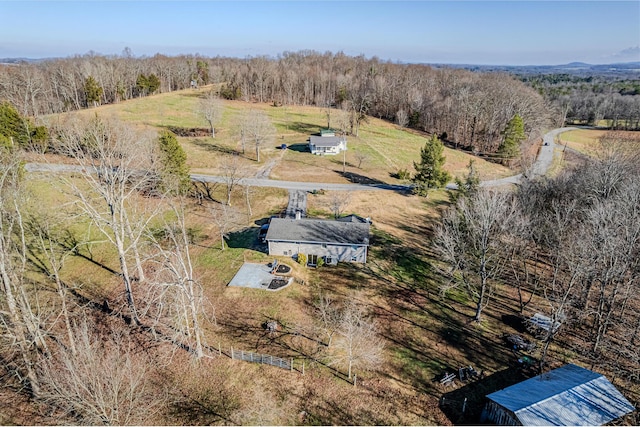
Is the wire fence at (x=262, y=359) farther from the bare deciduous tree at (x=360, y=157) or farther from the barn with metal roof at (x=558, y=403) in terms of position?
the bare deciduous tree at (x=360, y=157)

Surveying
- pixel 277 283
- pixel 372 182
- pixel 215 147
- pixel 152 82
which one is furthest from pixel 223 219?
pixel 152 82

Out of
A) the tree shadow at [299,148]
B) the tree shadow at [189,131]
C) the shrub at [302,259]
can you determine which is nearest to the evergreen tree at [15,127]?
the tree shadow at [189,131]

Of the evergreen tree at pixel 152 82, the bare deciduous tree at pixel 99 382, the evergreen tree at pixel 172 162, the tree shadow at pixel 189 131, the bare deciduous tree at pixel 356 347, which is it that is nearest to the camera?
the bare deciduous tree at pixel 99 382

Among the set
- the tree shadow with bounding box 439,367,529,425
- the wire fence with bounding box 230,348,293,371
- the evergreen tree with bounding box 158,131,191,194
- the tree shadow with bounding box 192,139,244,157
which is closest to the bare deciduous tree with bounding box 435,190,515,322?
the tree shadow with bounding box 439,367,529,425

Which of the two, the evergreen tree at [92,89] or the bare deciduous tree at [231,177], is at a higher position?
the evergreen tree at [92,89]

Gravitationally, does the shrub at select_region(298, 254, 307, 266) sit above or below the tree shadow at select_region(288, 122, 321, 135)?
below

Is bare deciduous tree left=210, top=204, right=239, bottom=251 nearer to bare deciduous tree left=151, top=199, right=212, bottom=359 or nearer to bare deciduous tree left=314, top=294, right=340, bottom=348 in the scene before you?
bare deciduous tree left=151, top=199, right=212, bottom=359

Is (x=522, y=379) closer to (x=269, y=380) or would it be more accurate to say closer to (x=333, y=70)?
(x=269, y=380)
